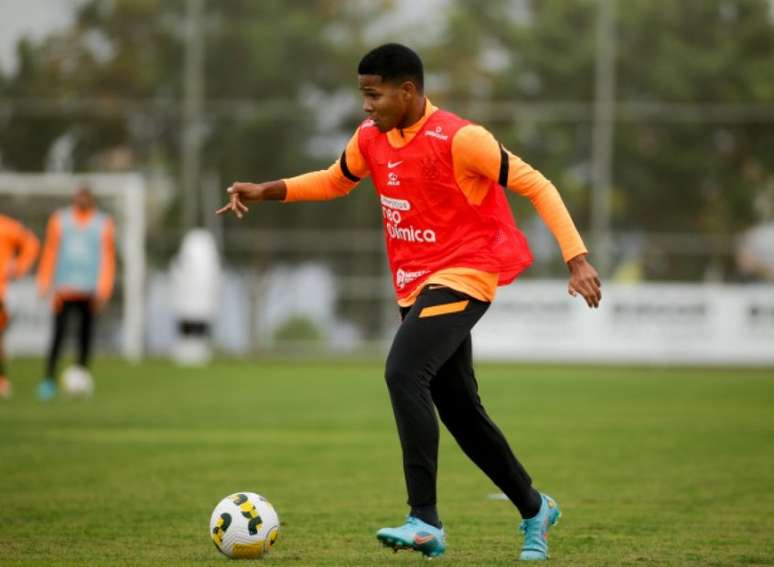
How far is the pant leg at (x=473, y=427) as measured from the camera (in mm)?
6152

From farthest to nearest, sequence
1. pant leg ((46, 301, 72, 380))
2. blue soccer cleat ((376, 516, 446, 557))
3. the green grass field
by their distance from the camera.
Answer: pant leg ((46, 301, 72, 380)) < the green grass field < blue soccer cleat ((376, 516, 446, 557))

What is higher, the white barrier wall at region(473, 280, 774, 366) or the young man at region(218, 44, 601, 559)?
the white barrier wall at region(473, 280, 774, 366)

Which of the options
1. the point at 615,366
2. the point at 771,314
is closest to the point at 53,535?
the point at 615,366

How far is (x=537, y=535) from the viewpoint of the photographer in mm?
6207

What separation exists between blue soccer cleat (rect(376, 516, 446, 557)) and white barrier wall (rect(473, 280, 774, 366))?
2112cm

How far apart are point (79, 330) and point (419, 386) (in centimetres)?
1112

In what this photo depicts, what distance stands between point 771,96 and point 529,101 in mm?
5230

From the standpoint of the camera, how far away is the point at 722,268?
3041 centimetres

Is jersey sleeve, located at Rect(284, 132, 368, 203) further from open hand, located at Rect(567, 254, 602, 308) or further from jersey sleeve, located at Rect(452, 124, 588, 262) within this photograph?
open hand, located at Rect(567, 254, 602, 308)

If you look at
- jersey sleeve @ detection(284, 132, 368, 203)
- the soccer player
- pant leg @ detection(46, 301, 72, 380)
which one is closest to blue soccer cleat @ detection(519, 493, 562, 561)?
jersey sleeve @ detection(284, 132, 368, 203)

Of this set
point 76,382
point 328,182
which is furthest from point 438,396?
point 76,382

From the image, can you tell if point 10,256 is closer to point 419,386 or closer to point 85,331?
point 85,331

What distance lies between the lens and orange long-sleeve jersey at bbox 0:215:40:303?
1677 centimetres

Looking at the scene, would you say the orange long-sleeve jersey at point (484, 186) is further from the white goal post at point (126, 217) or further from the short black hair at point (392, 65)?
the white goal post at point (126, 217)
